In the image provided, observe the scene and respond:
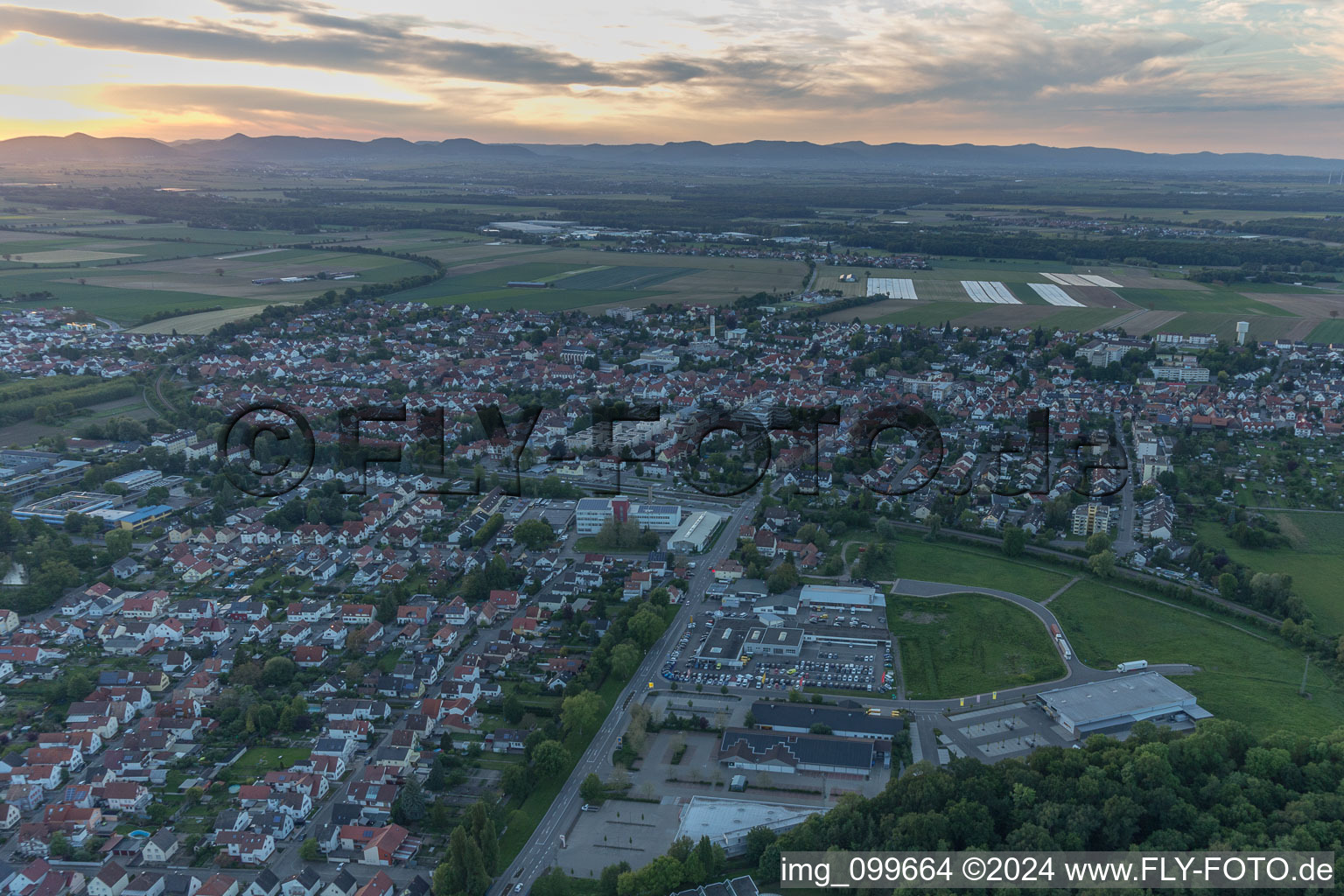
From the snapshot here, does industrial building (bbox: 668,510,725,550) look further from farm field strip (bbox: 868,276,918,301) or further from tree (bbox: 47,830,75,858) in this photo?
farm field strip (bbox: 868,276,918,301)

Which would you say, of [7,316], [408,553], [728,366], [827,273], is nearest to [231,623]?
[408,553]

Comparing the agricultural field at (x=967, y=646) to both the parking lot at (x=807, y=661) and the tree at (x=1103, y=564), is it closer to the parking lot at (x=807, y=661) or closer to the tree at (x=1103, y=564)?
the parking lot at (x=807, y=661)

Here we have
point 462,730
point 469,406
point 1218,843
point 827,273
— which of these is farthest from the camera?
point 827,273

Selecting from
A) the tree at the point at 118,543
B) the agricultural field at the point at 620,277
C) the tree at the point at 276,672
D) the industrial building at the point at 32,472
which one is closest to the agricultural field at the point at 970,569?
the tree at the point at 276,672

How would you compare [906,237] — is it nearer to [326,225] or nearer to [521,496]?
[326,225]

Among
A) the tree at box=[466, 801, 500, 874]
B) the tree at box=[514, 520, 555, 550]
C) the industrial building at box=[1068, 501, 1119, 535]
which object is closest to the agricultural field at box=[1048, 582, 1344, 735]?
the industrial building at box=[1068, 501, 1119, 535]

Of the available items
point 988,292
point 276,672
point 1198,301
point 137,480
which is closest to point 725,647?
point 276,672
